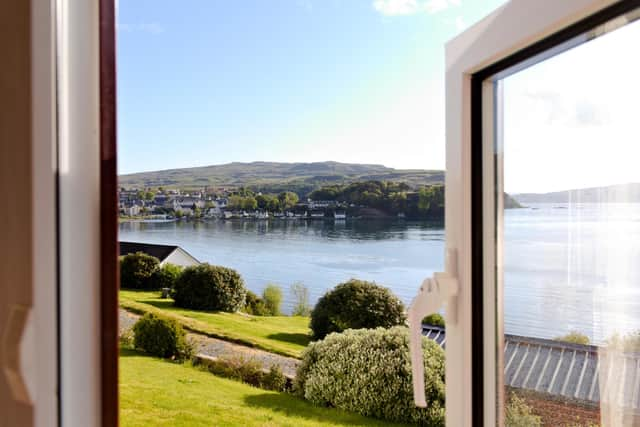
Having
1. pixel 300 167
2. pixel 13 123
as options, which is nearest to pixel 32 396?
pixel 13 123

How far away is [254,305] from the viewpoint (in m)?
2.87

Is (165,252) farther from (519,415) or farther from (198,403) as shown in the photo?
(519,415)

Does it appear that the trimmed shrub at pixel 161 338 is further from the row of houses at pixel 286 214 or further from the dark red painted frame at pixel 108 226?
the dark red painted frame at pixel 108 226

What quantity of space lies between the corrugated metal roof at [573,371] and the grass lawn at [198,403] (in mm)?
2187

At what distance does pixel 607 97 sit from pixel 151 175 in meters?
2.85

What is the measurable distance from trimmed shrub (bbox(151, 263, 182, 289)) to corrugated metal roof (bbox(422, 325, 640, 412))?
2.69 m

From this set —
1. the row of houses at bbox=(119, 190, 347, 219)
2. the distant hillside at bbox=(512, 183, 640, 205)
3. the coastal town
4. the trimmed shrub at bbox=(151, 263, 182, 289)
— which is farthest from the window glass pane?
the trimmed shrub at bbox=(151, 263, 182, 289)

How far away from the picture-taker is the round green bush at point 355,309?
8.62ft

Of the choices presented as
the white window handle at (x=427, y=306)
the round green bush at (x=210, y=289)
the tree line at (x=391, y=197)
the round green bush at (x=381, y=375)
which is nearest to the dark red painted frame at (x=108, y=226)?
the white window handle at (x=427, y=306)

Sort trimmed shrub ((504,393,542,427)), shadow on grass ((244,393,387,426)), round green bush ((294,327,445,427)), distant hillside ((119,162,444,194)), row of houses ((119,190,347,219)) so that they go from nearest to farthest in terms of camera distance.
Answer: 1. trimmed shrub ((504,393,542,427))
2. round green bush ((294,327,445,427))
3. shadow on grass ((244,393,387,426))
4. distant hillside ((119,162,444,194))
5. row of houses ((119,190,347,219))

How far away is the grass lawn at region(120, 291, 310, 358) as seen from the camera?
9.16 ft

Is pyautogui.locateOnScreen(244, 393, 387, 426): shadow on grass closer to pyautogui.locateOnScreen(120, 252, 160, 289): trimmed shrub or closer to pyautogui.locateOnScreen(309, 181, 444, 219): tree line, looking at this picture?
pyautogui.locateOnScreen(120, 252, 160, 289): trimmed shrub

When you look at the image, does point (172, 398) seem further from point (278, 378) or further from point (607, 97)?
point (607, 97)

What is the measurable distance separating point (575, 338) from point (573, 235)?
9 cm
